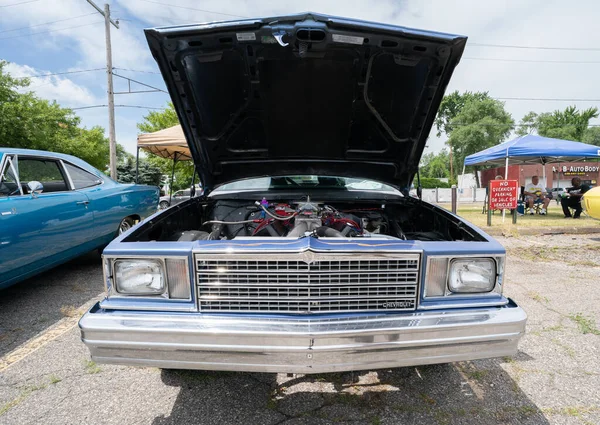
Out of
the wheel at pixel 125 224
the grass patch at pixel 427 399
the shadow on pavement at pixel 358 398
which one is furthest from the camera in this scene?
the wheel at pixel 125 224

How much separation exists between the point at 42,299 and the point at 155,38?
327cm

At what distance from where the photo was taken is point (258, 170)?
3.50 meters

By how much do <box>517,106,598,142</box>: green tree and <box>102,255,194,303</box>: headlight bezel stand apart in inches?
2029

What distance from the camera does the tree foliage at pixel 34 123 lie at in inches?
611

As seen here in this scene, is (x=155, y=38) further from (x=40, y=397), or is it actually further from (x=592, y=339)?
(x=592, y=339)

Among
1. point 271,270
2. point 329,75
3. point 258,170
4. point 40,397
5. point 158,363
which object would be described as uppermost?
point 329,75

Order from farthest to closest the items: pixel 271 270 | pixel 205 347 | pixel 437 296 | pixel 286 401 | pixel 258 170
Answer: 1. pixel 258 170
2. pixel 286 401
3. pixel 437 296
4. pixel 271 270
5. pixel 205 347

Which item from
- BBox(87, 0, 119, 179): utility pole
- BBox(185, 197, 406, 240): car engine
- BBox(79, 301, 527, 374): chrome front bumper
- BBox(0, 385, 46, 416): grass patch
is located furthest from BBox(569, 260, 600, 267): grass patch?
BBox(87, 0, 119, 179): utility pole

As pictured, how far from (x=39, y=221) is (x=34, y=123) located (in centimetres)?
1763

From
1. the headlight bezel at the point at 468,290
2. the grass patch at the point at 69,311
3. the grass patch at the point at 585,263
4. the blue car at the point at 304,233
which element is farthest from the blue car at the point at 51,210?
the grass patch at the point at 585,263

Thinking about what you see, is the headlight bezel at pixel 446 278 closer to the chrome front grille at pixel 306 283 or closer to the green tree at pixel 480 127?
the chrome front grille at pixel 306 283

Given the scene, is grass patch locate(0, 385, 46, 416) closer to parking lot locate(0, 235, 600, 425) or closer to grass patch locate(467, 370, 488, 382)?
parking lot locate(0, 235, 600, 425)

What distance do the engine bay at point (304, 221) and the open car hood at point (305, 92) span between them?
367 millimetres

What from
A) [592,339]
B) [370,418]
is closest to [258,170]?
[370,418]
